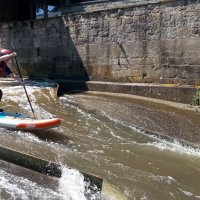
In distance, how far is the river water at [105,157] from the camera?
4.23 metres

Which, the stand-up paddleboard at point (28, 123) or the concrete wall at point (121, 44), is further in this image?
the concrete wall at point (121, 44)

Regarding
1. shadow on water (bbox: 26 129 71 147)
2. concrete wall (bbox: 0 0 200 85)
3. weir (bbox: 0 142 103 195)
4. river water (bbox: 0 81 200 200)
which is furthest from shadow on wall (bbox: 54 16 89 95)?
weir (bbox: 0 142 103 195)

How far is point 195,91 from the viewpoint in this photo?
9.37 m

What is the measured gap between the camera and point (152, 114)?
811 centimetres

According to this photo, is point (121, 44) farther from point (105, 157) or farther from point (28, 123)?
point (105, 157)

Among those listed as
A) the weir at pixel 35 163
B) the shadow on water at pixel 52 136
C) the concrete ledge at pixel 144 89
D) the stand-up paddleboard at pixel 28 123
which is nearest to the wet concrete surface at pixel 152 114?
the concrete ledge at pixel 144 89

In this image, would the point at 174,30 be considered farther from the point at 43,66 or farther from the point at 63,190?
the point at 63,190

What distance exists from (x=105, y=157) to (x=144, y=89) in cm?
528

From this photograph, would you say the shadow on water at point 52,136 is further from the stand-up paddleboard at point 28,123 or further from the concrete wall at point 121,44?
the concrete wall at point 121,44

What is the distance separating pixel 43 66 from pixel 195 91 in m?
6.98

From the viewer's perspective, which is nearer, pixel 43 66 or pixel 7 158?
pixel 7 158

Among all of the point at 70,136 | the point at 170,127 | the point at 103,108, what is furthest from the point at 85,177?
the point at 103,108

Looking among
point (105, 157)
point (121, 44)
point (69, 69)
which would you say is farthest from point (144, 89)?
point (105, 157)

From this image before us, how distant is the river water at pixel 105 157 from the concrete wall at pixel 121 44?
2507 millimetres
